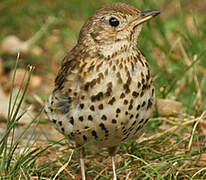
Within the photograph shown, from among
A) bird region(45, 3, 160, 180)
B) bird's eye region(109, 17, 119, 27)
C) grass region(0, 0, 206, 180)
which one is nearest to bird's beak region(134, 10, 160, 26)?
bird region(45, 3, 160, 180)

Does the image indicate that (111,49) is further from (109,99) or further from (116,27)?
(109,99)

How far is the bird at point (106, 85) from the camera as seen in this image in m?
3.10

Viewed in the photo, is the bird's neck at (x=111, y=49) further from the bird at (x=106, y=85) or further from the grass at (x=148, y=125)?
the grass at (x=148, y=125)

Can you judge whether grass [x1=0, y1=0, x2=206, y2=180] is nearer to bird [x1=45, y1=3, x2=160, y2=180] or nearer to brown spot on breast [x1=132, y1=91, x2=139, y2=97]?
bird [x1=45, y1=3, x2=160, y2=180]

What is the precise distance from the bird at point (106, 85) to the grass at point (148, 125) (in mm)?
175

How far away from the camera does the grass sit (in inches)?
129

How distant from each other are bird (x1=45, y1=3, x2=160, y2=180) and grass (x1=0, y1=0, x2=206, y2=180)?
0.17 m

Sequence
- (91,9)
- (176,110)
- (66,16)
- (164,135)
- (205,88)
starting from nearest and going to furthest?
(164,135)
(176,110)
(205,88)
(91,9)
(66,16)

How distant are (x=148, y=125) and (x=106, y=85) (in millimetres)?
1026

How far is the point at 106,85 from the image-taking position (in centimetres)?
311

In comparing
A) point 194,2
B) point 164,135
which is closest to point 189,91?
point 164,135

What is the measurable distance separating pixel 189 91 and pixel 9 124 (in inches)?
77.8

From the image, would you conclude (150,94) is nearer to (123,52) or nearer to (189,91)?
(123,52)

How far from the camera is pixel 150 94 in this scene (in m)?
3.26
